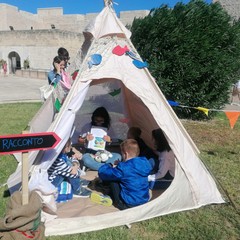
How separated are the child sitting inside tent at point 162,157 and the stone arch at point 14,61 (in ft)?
119

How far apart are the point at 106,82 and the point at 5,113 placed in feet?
20.8

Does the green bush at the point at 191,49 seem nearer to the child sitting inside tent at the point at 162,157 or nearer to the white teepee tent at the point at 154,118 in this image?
the child sitting inside tent at the point at 162,157

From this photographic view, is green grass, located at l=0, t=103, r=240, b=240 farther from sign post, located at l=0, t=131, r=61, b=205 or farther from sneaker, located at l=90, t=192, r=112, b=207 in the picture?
sign post, located at l=0, t=131, r=61, b=205

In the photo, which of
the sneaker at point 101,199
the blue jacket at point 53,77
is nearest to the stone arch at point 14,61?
the blue jacket at point 53,77

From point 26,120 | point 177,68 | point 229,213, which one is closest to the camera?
point 229,213

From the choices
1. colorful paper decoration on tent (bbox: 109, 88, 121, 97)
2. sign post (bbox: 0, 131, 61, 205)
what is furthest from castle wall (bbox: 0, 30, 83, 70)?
sign post (bbox: 0, 131, 61, 205)

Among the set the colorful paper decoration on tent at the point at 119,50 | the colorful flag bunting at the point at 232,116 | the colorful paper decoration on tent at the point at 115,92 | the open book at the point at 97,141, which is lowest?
the open book at the point at 97,141

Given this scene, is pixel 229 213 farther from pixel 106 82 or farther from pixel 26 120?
pixel 26 120

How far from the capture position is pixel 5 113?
10.7 meters

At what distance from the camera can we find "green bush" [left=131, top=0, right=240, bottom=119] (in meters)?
8.50

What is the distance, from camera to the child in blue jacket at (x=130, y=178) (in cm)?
359

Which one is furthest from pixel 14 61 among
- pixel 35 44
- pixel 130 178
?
pixel 130 178

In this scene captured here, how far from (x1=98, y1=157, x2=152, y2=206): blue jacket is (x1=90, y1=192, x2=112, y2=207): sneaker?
274 millimetres

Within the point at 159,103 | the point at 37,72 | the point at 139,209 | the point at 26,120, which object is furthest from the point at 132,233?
the point at 37,72
